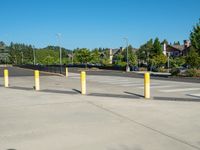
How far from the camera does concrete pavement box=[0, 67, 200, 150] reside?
6176mm

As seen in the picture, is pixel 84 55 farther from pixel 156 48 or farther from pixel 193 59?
pixel 193 59

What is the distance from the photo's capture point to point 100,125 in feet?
25.6

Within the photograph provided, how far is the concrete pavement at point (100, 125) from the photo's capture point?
6176 mm

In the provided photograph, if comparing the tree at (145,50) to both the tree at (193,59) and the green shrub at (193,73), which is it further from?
the green shrub at (193,73)

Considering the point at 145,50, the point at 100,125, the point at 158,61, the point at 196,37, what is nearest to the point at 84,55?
the point at 158,61

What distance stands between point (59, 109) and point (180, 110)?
4039 mm

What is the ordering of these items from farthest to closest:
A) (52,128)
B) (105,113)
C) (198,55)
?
(198,55)
(105,113)
(52,128)

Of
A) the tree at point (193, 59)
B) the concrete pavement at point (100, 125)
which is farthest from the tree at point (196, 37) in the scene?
the concrete pavement at point (100, 125)

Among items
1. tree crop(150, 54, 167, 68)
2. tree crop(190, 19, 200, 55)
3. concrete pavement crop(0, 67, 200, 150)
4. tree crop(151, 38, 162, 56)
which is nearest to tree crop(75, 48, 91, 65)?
tree crop(150, 54, 167, 68)

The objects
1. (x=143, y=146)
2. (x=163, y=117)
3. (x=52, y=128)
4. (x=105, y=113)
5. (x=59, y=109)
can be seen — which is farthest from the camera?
(x=59, y=109)

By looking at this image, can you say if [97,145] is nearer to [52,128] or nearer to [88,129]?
[88,129]

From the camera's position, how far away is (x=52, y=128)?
752 centimetres

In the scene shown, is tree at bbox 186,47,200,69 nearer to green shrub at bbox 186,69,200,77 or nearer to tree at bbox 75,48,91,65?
green shrub at bbox 186,69,200,77

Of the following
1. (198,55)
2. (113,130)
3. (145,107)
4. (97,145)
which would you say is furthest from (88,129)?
(198,55)
